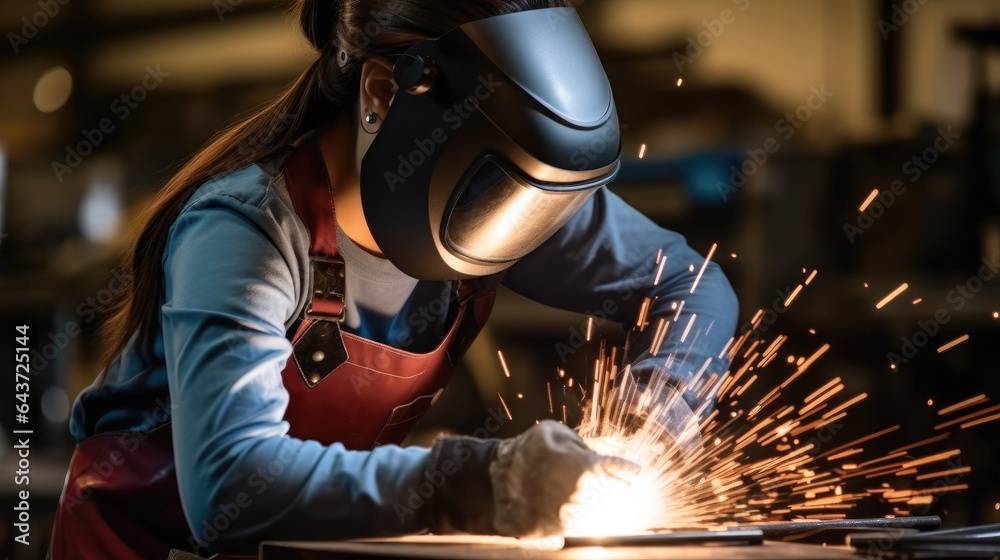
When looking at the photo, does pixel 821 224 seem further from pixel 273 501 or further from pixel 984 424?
pixel 273 501

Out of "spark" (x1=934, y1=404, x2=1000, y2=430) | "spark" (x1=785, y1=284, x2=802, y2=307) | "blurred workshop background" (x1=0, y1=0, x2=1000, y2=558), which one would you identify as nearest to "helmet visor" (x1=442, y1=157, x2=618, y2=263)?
"blurred workshop background" (x1=0, y1=0, x2=1000, y2=558)

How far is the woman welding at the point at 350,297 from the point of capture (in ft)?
3.50

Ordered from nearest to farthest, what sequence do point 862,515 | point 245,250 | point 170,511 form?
point 245,250 → point 170,511 → point 862,515

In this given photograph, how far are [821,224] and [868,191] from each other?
0.16 metres

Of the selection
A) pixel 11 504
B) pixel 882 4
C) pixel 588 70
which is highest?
pixel 882 4

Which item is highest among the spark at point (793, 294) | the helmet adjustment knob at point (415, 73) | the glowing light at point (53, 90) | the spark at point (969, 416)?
the helmet adjustment knob at point (415, 73)

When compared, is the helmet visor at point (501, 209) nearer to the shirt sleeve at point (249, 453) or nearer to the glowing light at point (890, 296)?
the shirt sleeve at point (249, 453)

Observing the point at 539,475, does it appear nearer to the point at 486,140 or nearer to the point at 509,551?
the point at 509,551

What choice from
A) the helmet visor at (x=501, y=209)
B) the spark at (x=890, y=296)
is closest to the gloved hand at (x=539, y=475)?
the helmet visor at (x=501, y=209)

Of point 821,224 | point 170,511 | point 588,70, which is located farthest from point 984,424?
point 170,511

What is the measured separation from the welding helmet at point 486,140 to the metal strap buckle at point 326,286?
8 cm

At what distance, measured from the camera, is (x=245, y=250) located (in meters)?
1.20

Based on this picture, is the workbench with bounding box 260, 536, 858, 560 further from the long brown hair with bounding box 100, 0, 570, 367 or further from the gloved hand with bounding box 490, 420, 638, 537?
the long brown hair with bounding box 100, 0, 570, 367

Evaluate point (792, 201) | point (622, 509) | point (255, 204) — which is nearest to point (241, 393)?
point (255, 204)
